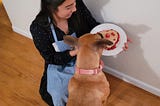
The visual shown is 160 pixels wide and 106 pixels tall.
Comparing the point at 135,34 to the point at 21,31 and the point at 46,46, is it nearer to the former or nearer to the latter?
the point at 46,46

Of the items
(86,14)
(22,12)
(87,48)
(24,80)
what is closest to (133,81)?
(86,14)

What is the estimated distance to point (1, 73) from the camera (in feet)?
7.53

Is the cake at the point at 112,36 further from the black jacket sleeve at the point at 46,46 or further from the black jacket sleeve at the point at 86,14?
the black jacket sleeve at the point at 46,46

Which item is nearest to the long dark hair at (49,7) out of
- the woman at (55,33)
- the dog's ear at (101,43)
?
the woman at (55,33)

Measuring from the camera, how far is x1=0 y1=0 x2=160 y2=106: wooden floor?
1.95 meters

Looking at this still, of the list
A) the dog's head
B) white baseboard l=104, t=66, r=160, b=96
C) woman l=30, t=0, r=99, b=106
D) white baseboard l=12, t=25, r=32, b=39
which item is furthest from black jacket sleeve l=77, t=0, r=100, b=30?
white baseboard l=12, t=25, r=32, b=39

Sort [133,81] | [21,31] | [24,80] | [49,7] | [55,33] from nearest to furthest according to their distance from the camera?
[49,7] → [55,33] → [133,81] → [24,80] → [21,31]

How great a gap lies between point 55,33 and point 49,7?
180 mm

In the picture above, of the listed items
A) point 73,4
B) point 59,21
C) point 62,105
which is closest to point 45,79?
point 62,105

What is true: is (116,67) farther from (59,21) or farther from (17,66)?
(17,66)

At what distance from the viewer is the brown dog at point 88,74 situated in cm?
136

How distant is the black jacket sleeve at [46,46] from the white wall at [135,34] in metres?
0.34

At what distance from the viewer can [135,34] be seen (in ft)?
5.49

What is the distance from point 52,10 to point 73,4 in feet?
0.43
